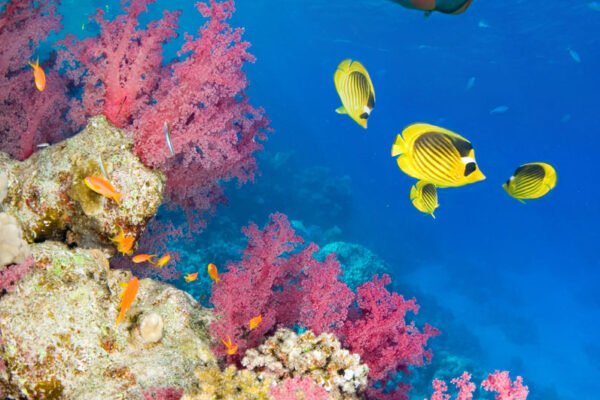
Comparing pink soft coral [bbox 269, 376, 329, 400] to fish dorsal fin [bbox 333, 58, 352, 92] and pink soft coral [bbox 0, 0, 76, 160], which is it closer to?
fish dorsal fin [bbox 333, 58, 352, 92]

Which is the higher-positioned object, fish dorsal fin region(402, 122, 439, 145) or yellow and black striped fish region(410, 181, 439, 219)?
fish dorsal fin region(402, 122, 439, 145)

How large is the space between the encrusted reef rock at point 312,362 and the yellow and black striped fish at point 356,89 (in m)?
1.74

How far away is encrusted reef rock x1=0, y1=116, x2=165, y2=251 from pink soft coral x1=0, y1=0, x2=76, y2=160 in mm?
650

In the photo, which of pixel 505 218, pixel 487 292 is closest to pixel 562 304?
pixel 487 292

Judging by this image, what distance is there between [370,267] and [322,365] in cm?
994

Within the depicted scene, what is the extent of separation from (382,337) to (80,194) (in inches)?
117

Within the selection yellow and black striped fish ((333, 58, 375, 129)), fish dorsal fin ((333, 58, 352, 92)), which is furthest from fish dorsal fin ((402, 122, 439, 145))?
fish dorsal fin ((333, 58, 352, 92))

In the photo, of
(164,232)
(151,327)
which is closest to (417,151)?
(151,327)

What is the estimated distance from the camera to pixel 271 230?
363 centimetres

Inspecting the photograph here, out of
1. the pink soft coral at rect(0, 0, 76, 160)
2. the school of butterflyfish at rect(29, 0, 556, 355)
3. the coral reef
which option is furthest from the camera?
the pink soft coral at rect(0, 0, 76, 160)

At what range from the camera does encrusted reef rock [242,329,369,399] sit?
2.65m

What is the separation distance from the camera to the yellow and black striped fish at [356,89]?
2236 millimetres

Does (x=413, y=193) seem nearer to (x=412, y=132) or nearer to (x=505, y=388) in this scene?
(x=505, y=388)

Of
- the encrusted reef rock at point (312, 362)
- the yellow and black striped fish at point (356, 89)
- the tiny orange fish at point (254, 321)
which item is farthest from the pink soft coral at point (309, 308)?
the yellow and black striped fish at point (356, 89)
